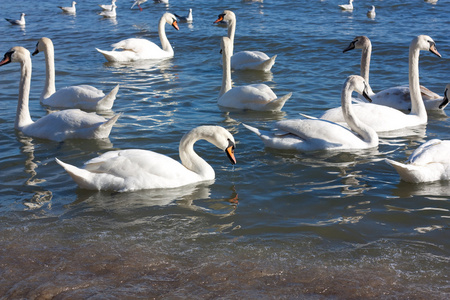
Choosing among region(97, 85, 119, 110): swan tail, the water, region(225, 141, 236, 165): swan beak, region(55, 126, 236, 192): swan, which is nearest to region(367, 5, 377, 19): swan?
the water

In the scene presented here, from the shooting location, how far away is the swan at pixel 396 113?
8.61 meters

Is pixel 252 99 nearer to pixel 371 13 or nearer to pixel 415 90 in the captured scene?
pixel 415 90

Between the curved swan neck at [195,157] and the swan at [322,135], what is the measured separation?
1150 millimetres

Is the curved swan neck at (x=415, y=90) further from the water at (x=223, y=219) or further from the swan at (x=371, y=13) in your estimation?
the swan at (x=371, y=13)

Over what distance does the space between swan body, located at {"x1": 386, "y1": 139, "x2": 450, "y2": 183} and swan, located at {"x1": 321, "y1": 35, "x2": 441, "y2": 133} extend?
73.8 inches

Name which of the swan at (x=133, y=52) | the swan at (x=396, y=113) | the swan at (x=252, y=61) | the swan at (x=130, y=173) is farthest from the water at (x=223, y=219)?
the swan at (x=133, y=52)

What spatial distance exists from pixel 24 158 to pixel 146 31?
38.1 ft

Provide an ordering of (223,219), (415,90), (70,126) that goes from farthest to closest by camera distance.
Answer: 1. (415,90)
2. (70,126)
3. (223,219)

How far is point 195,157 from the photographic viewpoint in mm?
6863

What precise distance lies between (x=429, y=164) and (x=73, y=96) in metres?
5.96

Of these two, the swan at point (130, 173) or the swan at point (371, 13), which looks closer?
the swan at point (130, 173)

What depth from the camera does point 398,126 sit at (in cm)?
891

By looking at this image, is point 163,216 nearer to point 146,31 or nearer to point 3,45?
point 3,45

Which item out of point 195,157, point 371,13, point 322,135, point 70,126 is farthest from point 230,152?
point 371,13
